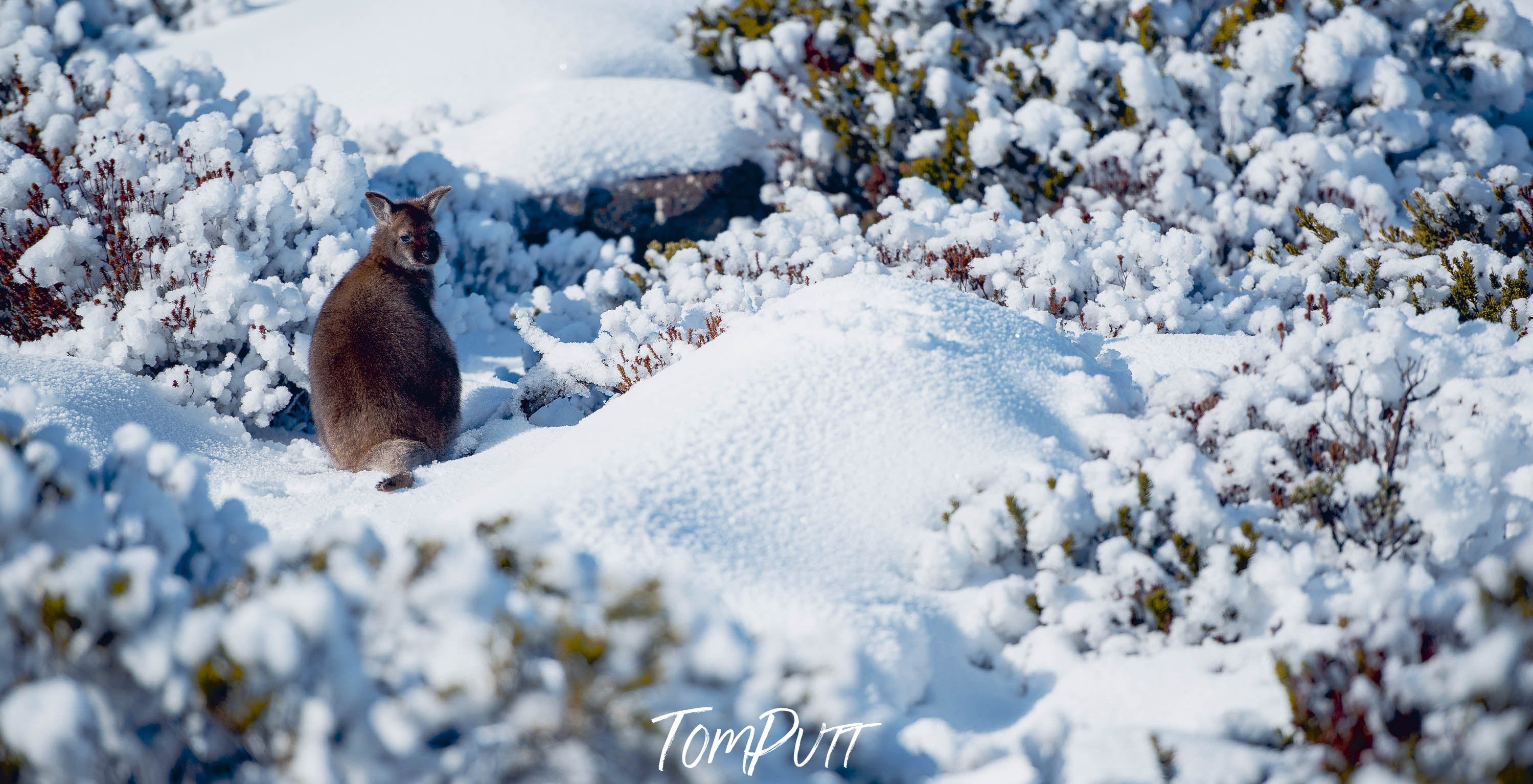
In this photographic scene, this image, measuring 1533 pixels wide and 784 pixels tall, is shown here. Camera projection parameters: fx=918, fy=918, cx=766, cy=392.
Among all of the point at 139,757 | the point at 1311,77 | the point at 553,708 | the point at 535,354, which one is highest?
the point at 1311,77

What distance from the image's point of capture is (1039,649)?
256 centimetres

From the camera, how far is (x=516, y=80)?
788 cm

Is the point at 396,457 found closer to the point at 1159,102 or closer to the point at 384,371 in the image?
the point at 384,371

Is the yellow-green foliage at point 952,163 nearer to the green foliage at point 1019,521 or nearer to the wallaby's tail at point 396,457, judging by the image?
the wallaby's tail at point 396,457

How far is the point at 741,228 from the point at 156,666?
5.51 meters

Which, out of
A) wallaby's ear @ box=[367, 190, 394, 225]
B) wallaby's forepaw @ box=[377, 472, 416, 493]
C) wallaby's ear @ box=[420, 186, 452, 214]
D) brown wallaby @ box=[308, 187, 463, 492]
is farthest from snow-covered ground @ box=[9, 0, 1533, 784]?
wallaby's ear @ box=[420, 186, 452, 214]

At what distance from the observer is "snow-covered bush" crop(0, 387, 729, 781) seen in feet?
5.29

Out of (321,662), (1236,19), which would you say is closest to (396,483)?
(321,662)

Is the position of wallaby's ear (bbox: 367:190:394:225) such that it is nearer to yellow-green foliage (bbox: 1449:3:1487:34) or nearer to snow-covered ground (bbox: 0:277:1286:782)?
snow-covered ground (bbox: 0:277:1286:782)

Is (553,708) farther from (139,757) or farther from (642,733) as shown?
(139,757)

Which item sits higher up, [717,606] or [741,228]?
[717,606]

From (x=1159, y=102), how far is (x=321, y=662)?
252 inches

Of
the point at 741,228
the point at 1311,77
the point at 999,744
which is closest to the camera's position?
the point at 999,744

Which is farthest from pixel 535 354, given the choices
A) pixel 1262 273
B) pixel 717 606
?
pixel 1262 273
